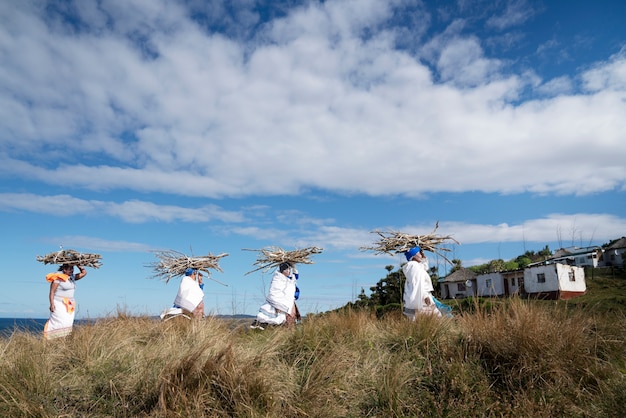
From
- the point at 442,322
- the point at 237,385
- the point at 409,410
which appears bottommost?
the point at 409,410

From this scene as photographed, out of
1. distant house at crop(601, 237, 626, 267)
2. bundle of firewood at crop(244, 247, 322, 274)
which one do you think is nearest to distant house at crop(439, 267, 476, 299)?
distant house at crop(601, 237, 626, 267)

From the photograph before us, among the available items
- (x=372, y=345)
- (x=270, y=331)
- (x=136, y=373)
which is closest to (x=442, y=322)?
(x=372, y=345)

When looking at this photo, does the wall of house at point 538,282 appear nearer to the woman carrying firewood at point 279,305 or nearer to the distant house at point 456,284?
the distant house at point 456,284

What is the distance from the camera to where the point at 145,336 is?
295 inches

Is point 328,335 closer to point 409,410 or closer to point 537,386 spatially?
point 409,410

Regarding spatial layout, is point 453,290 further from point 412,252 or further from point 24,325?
point 24,325

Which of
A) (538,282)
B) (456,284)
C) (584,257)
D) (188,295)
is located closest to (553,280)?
(538,282)

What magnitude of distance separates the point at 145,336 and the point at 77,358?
1.55 metres

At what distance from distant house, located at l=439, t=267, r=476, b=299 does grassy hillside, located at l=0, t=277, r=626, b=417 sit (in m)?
36.8

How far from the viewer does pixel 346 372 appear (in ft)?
18.4

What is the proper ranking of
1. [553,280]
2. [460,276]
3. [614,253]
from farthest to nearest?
[614,253]
[460,276]
[553,280]

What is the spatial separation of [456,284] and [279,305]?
35779mm

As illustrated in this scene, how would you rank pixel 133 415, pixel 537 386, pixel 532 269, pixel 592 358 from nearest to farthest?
1. pixel 133 415
2. pixel 537 386
3. pixel 592 358
4. pixel 532 269

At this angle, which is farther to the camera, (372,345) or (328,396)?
(372,345)
